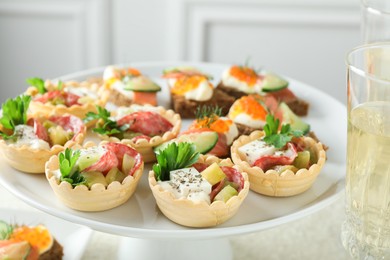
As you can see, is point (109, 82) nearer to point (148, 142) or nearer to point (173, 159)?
point (148, 142)

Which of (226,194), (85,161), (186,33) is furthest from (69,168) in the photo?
(186,33)

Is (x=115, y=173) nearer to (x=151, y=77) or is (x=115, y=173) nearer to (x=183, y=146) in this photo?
(x=183, y=146)

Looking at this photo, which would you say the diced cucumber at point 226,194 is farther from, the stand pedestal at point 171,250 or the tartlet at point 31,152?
the tartlet at point 31,152

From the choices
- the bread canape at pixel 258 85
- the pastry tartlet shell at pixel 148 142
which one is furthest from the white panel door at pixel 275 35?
the pastry tartlet shell at pixel 148 142

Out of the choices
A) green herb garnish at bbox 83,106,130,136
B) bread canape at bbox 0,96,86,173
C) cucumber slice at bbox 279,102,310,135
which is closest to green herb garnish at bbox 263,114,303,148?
cucumber slice at bbox 279,102,310,135

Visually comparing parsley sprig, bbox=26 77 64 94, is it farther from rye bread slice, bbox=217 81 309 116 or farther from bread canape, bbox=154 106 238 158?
rye bread slice, bbox=217 81 309 116

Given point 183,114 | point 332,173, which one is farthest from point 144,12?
point 332,173
